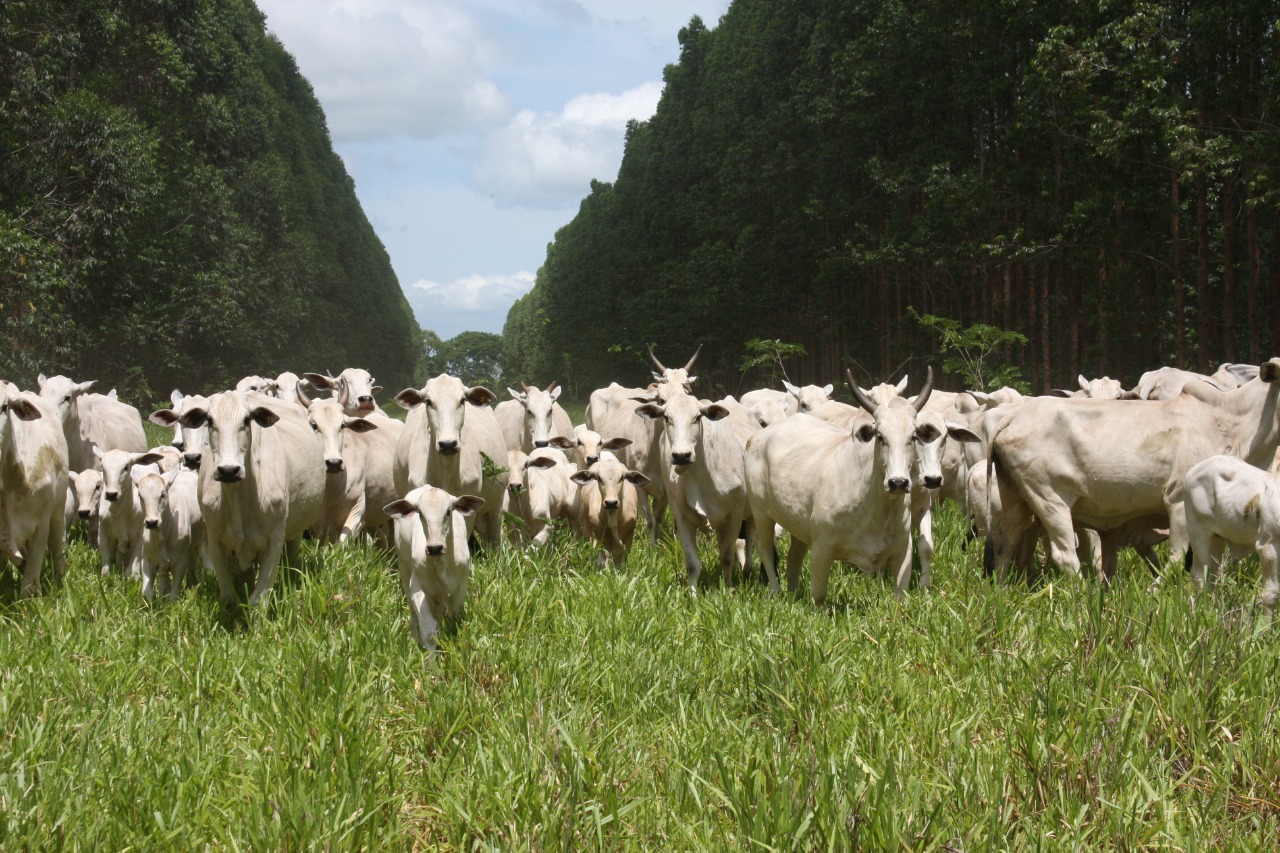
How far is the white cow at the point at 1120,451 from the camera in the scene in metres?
7.72

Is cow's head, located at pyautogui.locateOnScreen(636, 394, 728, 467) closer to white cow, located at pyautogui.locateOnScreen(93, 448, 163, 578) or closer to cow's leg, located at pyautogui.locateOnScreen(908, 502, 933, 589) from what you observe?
cow's leg, located at pyautogui.locateOnScreen(908, 502, 933, 589)

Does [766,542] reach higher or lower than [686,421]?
lower

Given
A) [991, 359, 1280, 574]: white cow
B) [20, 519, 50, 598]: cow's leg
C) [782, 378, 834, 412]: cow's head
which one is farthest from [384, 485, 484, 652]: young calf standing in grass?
[782, 378, 834, 412]: cow's head

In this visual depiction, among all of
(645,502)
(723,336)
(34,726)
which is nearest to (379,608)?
(34,726)

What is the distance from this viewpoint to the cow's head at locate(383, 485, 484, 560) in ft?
20.5

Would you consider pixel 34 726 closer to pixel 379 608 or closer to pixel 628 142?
pixel 379 608

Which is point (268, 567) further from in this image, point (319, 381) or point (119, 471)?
point (319, 381)

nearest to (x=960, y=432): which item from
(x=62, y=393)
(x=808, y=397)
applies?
(x=808, y=397)

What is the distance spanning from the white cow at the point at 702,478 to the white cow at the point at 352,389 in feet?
12.4

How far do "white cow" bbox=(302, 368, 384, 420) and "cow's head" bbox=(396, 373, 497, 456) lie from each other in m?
2.76

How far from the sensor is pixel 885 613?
6797 mm

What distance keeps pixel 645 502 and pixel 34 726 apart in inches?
249

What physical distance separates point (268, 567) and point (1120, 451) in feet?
20.1

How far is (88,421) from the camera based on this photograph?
11898 mm
